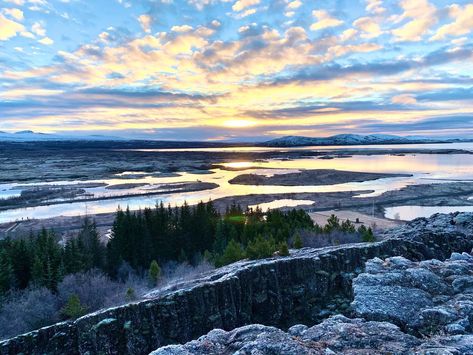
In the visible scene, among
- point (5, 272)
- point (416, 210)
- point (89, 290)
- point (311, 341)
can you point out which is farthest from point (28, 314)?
point (416, 210)

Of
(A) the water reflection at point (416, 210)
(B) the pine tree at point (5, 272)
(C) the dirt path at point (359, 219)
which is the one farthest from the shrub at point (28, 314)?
(A) the water reflection at point (416, 210)

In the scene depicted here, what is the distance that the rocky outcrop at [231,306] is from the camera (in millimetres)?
13797

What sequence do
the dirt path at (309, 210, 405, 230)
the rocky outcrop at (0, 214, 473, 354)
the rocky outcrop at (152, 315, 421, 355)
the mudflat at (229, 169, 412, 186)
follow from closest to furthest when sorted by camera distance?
the rocky outcrop at (152, 315, 421, 355)
the rocky outcrop at (0, 214, 473, 354)
the dirt path at (309, 210, 405, 230)
the mudflat at (229, 169, 412, 186)

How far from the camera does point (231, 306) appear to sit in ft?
52.7

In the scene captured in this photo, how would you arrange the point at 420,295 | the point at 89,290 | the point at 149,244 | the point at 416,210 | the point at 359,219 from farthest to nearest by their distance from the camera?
the point at 416,210
the point at 359,219
the point at 149,244
the point at 89,290
the point at 420,295

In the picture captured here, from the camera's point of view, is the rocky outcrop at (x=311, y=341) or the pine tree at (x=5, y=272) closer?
the rocky outcrop at (x=311, y=341)

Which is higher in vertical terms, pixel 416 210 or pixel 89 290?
pixel 89 290

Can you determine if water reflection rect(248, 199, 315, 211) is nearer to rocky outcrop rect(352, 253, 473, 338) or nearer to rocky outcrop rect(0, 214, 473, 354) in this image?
rocky outcrop rect(0, 214, 473, 354)

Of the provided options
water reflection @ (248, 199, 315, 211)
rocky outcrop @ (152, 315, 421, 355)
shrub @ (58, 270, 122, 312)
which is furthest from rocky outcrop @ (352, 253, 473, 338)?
water reflection @ (248, 199, 315, 211)

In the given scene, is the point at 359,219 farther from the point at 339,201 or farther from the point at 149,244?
the point at 149,244

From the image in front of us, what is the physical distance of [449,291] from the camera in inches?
513

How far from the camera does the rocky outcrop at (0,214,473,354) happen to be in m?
13.8

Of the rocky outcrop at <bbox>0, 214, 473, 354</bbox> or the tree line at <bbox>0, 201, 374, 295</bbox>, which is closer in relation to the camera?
the rocky outcrop at <bbox>0, 214, 473, 354</bbox>

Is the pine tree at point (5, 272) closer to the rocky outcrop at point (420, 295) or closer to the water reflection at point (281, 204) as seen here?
the rocky outcrop at point (420, 295)
